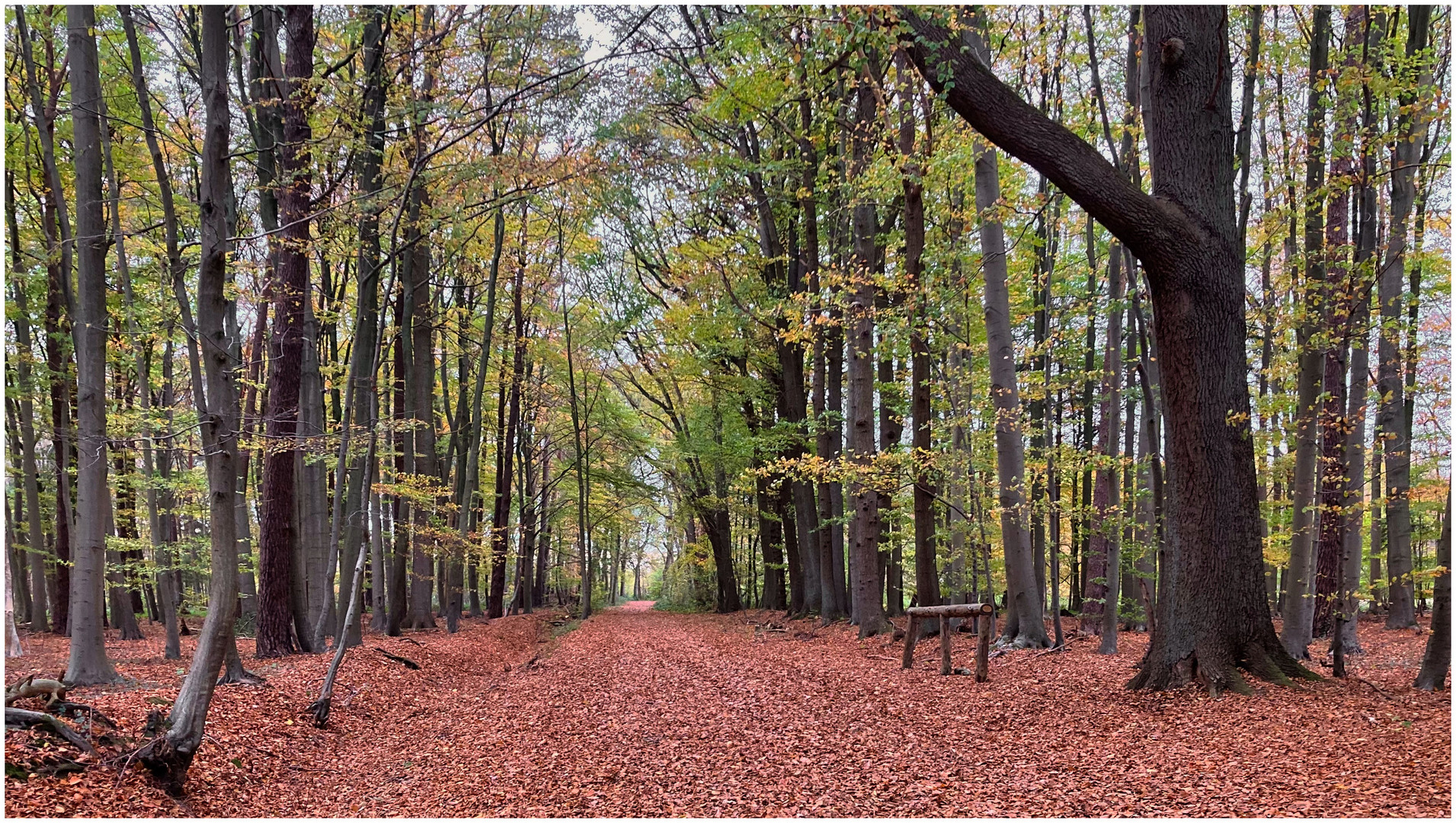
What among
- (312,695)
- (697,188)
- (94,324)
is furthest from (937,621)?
(94,324)

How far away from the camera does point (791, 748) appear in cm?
545

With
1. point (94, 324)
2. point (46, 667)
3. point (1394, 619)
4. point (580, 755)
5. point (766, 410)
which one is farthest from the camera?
point (766, 410)

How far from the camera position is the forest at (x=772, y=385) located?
5070 millimetres

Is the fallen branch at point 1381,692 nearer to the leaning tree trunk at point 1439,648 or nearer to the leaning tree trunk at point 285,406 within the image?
the leaning tree trunk at point 1439,648

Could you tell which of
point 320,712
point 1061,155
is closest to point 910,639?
point 1061,155

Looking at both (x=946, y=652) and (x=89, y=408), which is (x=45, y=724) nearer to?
(x=89, y=408)

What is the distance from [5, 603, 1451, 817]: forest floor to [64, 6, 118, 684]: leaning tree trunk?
0.63m

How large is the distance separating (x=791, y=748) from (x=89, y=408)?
22.3 feet

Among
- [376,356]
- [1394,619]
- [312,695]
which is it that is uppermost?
[376,356]

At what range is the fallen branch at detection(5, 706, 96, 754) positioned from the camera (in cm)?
450

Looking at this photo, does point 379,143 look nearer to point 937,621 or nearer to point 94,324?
point 94,324

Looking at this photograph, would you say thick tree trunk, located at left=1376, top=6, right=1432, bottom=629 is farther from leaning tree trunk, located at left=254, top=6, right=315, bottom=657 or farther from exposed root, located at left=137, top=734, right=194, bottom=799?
leaning tree trunk, located at left=254, top=6, right=315, bottom=657

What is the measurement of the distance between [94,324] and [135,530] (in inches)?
497

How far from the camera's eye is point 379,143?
9.51 meters
